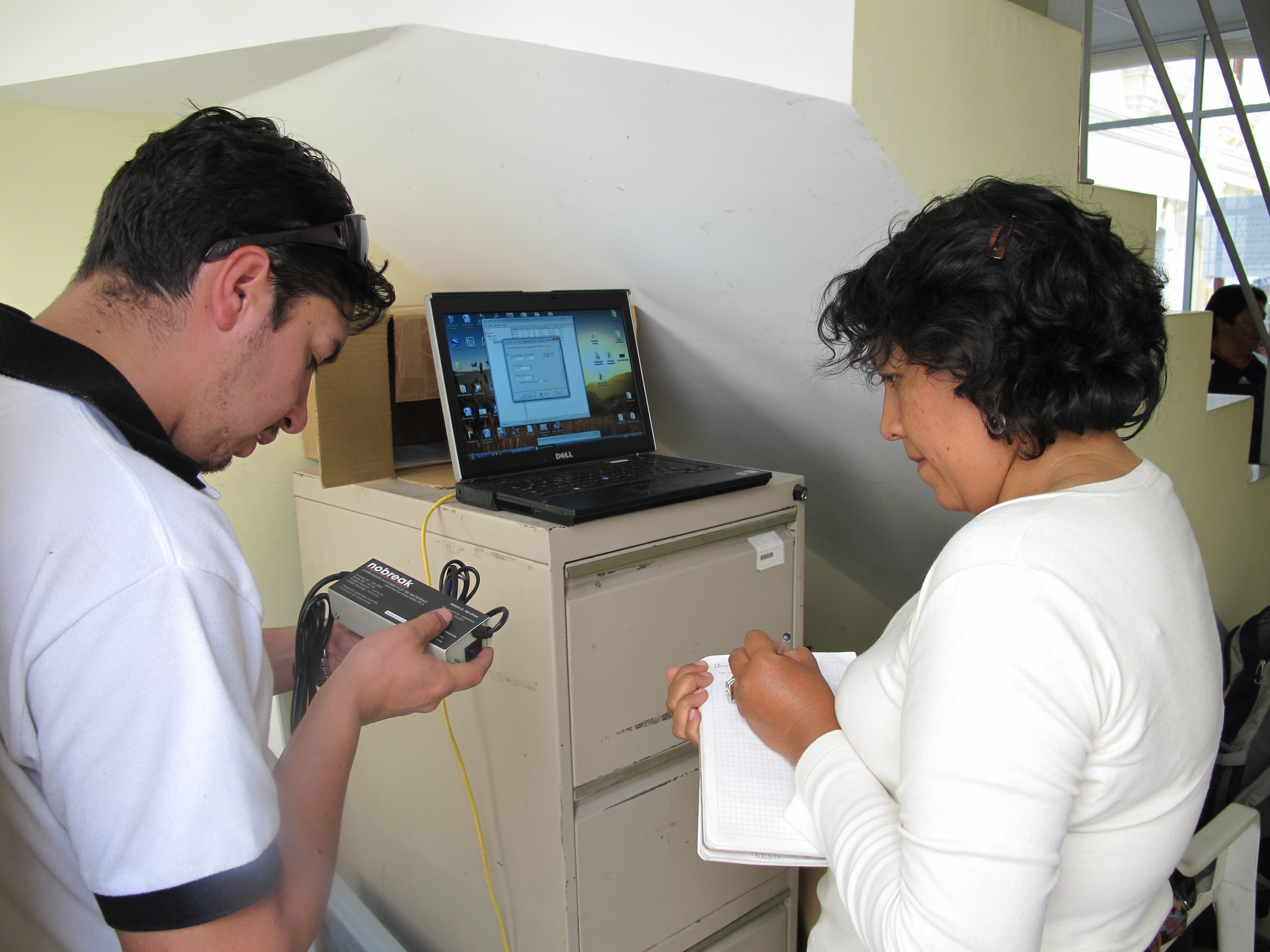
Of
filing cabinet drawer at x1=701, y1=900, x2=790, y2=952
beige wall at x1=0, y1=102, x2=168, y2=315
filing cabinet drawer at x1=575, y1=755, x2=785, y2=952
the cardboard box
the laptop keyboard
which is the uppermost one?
beige wall at x1=0, y1=102, x2=168, y2=315

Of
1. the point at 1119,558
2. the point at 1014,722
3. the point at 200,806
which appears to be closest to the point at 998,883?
the point at 1014,722

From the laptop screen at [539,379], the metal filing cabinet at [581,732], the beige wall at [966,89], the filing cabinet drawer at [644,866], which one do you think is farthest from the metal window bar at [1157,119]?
the filing cabinet drawer at [644,866]

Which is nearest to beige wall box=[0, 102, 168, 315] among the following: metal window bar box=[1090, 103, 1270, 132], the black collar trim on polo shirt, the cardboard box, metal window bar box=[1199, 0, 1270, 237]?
the cardboard box

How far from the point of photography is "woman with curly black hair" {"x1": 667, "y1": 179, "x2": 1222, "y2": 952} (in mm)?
556

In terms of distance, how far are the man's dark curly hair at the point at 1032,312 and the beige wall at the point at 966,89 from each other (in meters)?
0.32

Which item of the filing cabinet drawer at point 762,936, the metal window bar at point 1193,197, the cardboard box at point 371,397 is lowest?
the filing cabinet drawer at point 762,936

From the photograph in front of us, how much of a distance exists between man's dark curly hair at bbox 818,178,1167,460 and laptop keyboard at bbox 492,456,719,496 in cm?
64

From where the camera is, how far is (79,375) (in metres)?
0.61

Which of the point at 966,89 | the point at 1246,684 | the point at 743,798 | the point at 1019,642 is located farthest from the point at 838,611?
the point at 1019,642

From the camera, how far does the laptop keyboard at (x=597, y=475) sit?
1.26 meters

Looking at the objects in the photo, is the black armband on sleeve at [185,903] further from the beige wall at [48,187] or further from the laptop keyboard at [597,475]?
the beige wall at [48,187]

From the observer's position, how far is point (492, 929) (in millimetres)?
1356

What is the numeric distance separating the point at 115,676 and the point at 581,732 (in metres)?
0.75

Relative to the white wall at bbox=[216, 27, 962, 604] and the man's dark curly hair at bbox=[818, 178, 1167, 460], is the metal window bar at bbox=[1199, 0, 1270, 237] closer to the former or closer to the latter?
the white wall at bbox=[216, 27, 962, 604]
